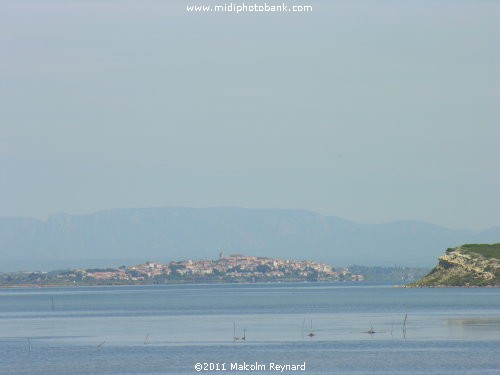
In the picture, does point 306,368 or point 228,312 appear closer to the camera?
point 306,368

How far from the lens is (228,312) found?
7510 inches

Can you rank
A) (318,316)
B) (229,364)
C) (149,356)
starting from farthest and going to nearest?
(318,316) < (149,356) < (229,364)

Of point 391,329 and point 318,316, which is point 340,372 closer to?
point 391,329

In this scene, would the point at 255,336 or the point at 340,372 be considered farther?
the point at 255,336

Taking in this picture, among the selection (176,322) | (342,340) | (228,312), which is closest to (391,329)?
(342,340)

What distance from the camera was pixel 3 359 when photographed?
4077 inches

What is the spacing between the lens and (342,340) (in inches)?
4569

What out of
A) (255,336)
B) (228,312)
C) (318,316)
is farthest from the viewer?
(228,312)

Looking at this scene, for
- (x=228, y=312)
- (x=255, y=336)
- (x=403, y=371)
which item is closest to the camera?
(x=403, y=371)

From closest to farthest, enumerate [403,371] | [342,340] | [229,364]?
1. [403,371]
2. [229,364]
3. [342,340]

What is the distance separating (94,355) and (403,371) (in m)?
34.2

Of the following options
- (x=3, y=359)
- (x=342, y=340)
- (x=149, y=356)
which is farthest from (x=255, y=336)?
(x=3, y=359)

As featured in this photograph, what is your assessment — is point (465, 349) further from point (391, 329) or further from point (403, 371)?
point (391, 329)

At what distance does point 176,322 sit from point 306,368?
70.8 metres
